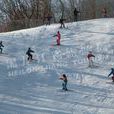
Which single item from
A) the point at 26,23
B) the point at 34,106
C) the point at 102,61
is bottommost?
the point at 34,106

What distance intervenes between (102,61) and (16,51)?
30.3 ft

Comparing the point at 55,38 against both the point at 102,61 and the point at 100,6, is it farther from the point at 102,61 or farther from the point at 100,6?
the point at 100,6

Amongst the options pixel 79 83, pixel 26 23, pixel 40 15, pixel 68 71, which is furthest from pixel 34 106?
pixel 40 15

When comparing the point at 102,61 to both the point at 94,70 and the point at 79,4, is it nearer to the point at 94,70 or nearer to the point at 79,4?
the point at 94,70

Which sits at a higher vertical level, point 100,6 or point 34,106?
point 100,6

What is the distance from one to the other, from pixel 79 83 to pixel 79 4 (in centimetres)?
5916

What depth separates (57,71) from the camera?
36.0m

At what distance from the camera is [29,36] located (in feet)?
160

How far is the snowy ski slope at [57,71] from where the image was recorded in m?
29.1

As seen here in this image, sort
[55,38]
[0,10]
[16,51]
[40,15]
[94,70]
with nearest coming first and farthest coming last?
[94,70]
[16,51]
[55,38]
[40,15]
[0,10]

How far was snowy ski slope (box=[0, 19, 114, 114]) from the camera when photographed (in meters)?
29.1

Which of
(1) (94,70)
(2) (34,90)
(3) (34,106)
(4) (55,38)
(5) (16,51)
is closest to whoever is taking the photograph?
(3) (34,106)

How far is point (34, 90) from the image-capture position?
32.1 meters

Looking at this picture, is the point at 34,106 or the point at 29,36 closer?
the point at 34,106
